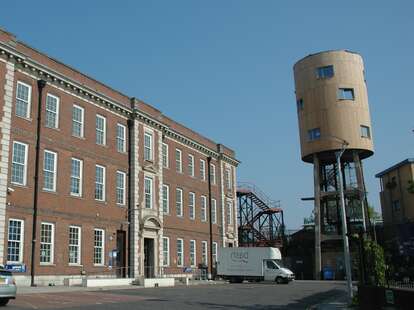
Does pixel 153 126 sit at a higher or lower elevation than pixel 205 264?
higher

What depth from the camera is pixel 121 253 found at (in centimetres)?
3791

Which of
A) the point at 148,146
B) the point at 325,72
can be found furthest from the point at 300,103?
the point at 148,146

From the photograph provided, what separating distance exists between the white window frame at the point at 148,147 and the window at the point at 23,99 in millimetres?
12537

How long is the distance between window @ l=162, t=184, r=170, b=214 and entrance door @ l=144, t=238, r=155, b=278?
3.65 m

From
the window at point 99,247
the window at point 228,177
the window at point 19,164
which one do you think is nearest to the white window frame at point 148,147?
the window at point 99,247

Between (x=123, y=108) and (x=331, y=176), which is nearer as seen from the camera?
(x=123, y=108)

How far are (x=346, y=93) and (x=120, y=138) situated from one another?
24103 millimetres

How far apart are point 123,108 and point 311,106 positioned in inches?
839

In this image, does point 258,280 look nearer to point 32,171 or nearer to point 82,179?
point 82,179

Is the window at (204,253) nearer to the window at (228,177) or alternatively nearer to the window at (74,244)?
the window at (228,177)

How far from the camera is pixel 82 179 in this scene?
1347 inches

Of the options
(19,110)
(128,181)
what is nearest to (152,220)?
(128,181)

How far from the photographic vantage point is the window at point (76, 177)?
3334 cm

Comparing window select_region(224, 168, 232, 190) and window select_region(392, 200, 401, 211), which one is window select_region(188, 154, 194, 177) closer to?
window select_region(224, 168, 232, 190)
